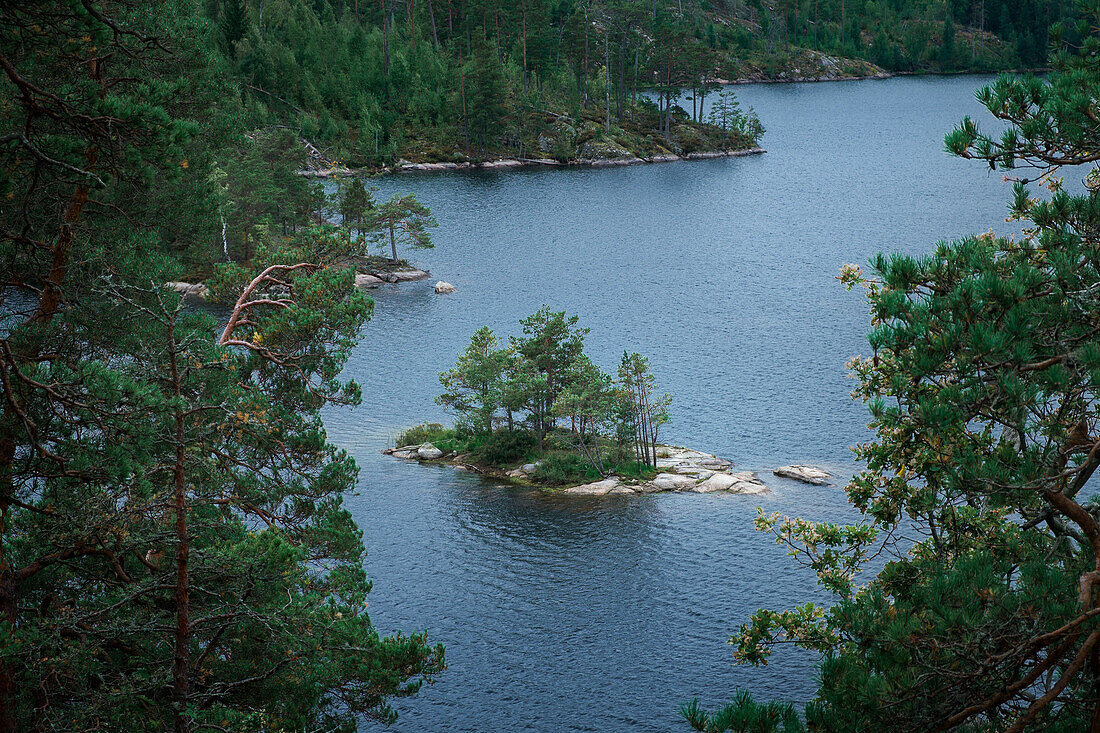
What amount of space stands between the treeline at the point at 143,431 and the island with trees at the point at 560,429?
83.4 ft

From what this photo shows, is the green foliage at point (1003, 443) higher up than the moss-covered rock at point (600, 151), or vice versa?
the moss-covered rock at point (600, 151)

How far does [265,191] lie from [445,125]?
59.2 metres

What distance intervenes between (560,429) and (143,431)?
1473 inches

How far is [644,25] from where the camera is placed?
14325cm

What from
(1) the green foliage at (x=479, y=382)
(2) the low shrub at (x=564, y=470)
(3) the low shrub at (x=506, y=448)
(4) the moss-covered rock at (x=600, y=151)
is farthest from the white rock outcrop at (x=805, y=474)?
(4) the moss-covered rock at (x=600, y=151)

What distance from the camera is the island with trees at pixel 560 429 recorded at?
1748 inches

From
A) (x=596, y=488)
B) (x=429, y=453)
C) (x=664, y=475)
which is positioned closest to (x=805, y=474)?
(x=664, y=475)

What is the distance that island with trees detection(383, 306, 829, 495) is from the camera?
44406 mm

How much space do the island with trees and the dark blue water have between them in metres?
1.42

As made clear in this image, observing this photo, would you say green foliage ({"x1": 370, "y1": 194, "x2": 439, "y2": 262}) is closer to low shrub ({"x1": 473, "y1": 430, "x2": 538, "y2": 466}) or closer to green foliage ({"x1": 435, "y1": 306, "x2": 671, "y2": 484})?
green foliage ({"x1": 435, "y1": 306, "x2": 671, "y2": 484})

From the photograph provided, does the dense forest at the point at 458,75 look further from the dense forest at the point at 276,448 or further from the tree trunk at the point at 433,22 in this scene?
the dense forest at the point at 276,448

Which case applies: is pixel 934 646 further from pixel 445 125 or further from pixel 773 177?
pixel 445 125

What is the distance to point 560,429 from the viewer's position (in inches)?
1961

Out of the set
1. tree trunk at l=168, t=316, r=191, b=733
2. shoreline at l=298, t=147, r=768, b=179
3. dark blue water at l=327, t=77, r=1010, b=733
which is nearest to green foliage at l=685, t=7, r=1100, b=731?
tree trunk at l=168, t=316, r=191, b=733
